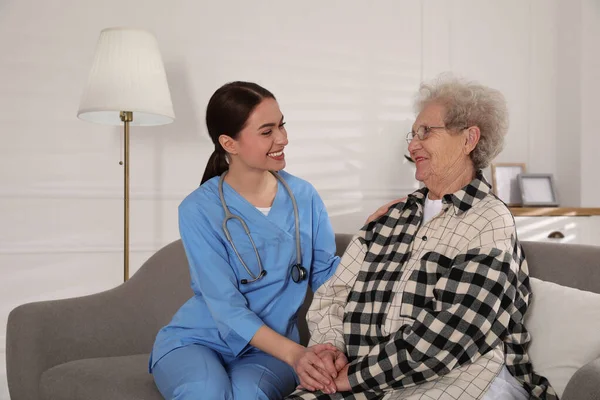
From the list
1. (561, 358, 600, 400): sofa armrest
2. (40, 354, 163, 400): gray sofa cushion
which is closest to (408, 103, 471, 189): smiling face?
(561, 358, 600, 400): sofa armrest

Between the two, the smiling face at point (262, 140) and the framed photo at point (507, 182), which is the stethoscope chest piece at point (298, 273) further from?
the framed photo at point (507, 182)

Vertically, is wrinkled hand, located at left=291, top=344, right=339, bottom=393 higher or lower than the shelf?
lower

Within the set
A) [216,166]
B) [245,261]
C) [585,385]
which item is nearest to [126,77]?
[216,166]

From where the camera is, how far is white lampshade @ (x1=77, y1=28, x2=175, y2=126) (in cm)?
269

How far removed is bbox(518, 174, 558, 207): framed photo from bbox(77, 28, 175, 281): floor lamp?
2060 millimetres

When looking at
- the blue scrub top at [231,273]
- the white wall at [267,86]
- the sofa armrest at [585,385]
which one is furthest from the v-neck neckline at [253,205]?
the white wall at [267,86]

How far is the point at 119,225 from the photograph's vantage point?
334cm

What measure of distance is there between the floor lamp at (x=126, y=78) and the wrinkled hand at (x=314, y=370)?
1.40 metres

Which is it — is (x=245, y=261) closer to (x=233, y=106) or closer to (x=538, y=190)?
(x=233, y=106)

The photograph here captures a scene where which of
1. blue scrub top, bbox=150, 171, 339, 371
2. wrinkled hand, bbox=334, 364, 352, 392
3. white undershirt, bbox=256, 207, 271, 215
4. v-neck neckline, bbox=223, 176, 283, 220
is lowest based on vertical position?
wrinkled hand, bbox=334, 364, 352, 392

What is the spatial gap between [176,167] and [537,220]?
71.0 inches

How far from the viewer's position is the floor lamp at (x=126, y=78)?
2.69 meters

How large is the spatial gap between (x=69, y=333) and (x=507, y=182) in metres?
2.61

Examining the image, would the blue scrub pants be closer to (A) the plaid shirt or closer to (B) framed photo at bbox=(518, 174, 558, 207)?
(A) the plaid shirt
